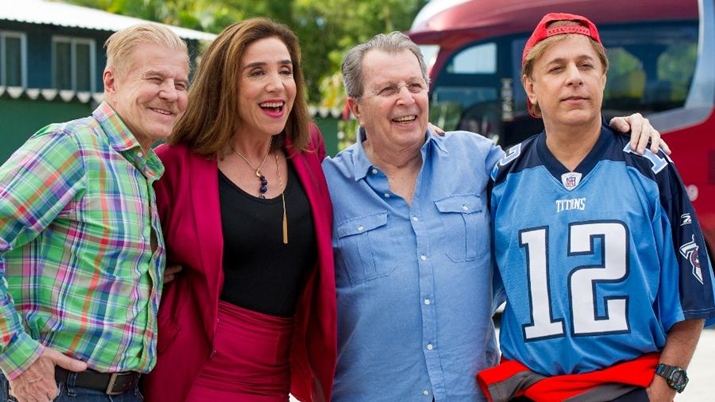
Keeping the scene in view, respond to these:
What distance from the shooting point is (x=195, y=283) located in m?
3.44

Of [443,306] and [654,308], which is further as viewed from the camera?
[443,306]

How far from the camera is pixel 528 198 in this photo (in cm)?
328

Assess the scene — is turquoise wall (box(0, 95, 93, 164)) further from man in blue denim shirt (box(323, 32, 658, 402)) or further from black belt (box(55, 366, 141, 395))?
black belt (box(55, 366, 141, 395))

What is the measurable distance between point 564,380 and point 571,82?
36.4 inches

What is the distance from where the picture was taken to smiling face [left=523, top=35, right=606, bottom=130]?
3211mm

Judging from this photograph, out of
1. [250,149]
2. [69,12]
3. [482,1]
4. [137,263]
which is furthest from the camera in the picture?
[69,12]

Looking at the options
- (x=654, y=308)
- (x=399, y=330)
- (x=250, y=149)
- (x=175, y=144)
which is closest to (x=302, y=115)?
(x=250, y=149)

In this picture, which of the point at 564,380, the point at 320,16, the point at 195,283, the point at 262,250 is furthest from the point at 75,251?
the point at 320,16

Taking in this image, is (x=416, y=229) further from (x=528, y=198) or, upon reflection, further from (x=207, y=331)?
(x=207, y=331)

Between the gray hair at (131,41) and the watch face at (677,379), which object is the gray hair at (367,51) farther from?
the watch face at (677,379)

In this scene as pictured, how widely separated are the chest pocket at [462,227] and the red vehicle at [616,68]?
689 centimetres

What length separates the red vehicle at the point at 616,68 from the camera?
10.2 m

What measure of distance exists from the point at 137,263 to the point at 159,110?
1.64 ft

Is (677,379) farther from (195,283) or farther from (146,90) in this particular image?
(146,90)
